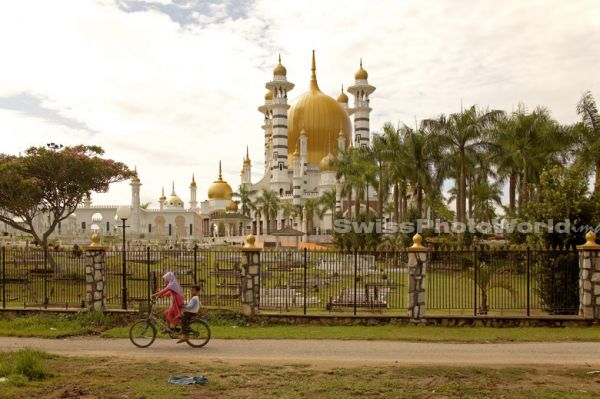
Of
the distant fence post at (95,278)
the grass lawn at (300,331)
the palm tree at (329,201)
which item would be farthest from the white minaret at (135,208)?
the grass lawn at (300,331)

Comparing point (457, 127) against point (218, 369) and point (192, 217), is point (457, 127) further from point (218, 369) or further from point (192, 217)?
point (192, 217)

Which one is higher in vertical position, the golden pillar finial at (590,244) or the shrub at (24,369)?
the golden pillar finial at (590,244)

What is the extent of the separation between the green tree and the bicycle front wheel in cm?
1985

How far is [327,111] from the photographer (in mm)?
97562

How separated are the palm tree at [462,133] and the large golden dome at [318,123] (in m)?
57.2

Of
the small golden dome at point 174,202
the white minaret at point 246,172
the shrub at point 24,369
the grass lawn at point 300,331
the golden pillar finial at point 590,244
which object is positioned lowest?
the grass lawn at point 300,331

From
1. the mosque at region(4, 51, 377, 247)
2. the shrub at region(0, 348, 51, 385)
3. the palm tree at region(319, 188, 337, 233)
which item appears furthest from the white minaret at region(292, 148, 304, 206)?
the shrub at region(0, 348, 51, 385)

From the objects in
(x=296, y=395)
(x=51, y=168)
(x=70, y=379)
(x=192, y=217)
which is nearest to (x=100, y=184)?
(x=51, y=168)

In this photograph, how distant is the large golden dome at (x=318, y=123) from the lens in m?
96.7

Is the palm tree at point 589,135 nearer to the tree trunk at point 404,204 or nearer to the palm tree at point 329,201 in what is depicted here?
the tree trunk at point 404,204

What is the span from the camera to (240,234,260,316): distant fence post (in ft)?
53.8

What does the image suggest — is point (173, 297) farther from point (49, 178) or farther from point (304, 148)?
point (304, 148)

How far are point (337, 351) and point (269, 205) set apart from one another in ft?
226

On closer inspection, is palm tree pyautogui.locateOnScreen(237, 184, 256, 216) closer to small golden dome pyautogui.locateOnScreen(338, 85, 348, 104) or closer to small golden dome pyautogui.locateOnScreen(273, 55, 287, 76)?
small golden dome pyautogui.locateOnScreen(273, 55, 287, 76)
